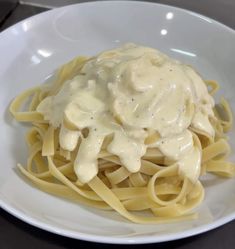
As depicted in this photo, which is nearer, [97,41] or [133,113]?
[133,113]

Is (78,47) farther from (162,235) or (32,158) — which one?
(162,235)

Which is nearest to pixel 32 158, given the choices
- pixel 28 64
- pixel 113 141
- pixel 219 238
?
pixel 113 141

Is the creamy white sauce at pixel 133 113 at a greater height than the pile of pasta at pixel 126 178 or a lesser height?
greater

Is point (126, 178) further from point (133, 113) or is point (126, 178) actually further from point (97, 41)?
point (97, 41)

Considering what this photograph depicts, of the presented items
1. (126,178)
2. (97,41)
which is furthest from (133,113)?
(97,41)

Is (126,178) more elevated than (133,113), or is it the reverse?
(133,113)

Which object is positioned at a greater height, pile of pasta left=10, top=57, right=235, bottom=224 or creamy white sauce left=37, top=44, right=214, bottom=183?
creamy white sauce left=37, top=44, right=214, bottom=183
